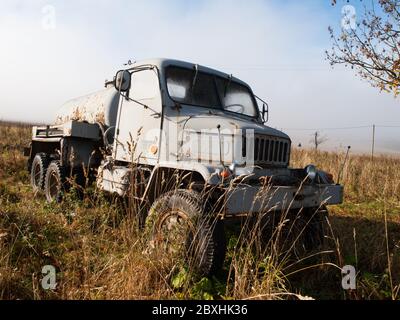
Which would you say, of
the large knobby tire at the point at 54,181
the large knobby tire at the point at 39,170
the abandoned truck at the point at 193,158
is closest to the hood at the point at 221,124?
the abandoned truck at the point at 193,158

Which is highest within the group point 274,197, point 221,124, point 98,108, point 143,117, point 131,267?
point 98,108

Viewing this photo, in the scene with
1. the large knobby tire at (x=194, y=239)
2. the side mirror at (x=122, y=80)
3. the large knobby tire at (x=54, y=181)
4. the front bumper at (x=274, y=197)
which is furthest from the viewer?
the large knobby tire at (x=54, y=181)

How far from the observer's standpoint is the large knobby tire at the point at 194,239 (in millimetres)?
2848

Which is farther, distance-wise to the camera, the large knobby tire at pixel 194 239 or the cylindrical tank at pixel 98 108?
the cylindrical tank at pixel 98 108

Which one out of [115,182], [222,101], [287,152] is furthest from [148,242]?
[222,101]

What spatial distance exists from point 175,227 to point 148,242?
27 centimetres

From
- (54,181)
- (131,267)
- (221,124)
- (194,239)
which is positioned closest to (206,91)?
(221,124)

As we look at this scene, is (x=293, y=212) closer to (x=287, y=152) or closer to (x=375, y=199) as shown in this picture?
(x=287, y=152)

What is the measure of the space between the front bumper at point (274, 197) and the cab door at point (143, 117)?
151cm

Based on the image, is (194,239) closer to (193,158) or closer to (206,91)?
(193,158)

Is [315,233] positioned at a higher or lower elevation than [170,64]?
lower

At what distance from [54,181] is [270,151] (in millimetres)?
4175

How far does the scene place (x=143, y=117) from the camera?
14.9 feet

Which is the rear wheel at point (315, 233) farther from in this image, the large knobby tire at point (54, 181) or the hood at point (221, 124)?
the large knobby tire at point (54, 181)
